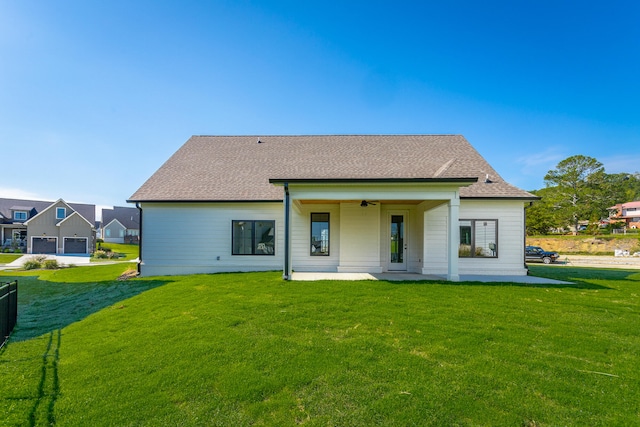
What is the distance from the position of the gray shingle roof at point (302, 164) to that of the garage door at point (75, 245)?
2713cm

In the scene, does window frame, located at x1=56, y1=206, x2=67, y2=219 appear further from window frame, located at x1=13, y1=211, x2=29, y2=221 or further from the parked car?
the parked car

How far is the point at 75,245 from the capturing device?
32375 millimetres

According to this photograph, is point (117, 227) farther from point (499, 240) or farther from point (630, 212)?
point (630, 212)

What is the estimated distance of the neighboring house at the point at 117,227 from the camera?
4866 cm

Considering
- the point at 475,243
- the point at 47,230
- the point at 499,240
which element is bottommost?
the point at 47,230

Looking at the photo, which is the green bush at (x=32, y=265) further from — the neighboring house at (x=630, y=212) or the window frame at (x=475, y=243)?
the neighboring house at (x=630, y=212)

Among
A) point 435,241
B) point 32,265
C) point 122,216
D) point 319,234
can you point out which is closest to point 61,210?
point 32,265

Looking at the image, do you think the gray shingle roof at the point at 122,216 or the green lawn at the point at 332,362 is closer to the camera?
the green lawn at the point at 332,362

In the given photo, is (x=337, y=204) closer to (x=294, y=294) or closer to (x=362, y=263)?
(x=362, y=263)

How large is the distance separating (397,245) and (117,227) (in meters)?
52.7

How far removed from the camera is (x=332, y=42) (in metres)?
13.0

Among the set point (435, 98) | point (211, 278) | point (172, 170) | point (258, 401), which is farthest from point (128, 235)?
point (258, 401)

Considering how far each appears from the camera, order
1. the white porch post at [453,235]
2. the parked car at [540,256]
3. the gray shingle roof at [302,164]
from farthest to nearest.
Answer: the parked car at [540,256] → the gray shingle roof at [302,164] → the white porch post at [453,235]

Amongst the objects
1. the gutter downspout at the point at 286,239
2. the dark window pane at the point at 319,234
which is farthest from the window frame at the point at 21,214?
the gutter downspout at the point at 286,239
